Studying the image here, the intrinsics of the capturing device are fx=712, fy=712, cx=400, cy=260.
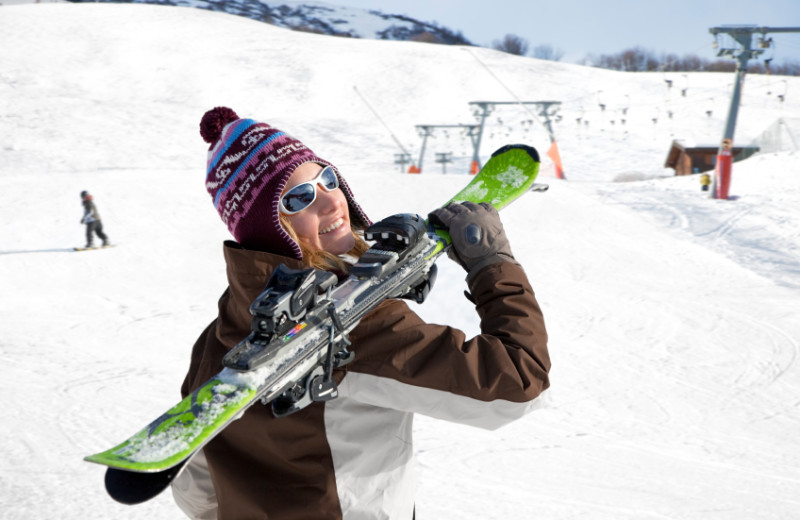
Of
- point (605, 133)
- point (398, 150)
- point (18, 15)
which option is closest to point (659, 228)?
point (398, 150)

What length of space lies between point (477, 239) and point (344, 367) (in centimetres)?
43

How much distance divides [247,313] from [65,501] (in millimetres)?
2431

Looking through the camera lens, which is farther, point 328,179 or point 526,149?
point 526,149

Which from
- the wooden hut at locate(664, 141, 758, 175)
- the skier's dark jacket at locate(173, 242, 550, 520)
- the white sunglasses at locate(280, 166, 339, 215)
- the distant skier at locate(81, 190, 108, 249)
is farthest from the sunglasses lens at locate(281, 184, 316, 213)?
the wooden hut at locate(664, 141, 758, 175)

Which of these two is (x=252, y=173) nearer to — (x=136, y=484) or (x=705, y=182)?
(x=136, y=484)

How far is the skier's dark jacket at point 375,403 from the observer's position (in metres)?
1.44

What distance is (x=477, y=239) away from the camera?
1.63 meters

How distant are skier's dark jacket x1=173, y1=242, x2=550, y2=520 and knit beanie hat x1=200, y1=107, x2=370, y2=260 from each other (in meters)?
0.10

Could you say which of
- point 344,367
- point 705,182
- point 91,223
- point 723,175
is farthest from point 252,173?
point 705,182

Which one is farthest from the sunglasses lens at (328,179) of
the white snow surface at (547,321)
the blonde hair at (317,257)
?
the white snow surface at (547,321)

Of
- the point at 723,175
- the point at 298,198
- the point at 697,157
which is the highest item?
the point at 298,198

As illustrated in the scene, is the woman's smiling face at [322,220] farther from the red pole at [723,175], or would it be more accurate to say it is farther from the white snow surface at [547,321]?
the red pole at [723,175]

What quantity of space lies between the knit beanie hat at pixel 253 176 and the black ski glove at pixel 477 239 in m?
0.36

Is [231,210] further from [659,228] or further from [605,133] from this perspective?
[605,133]
